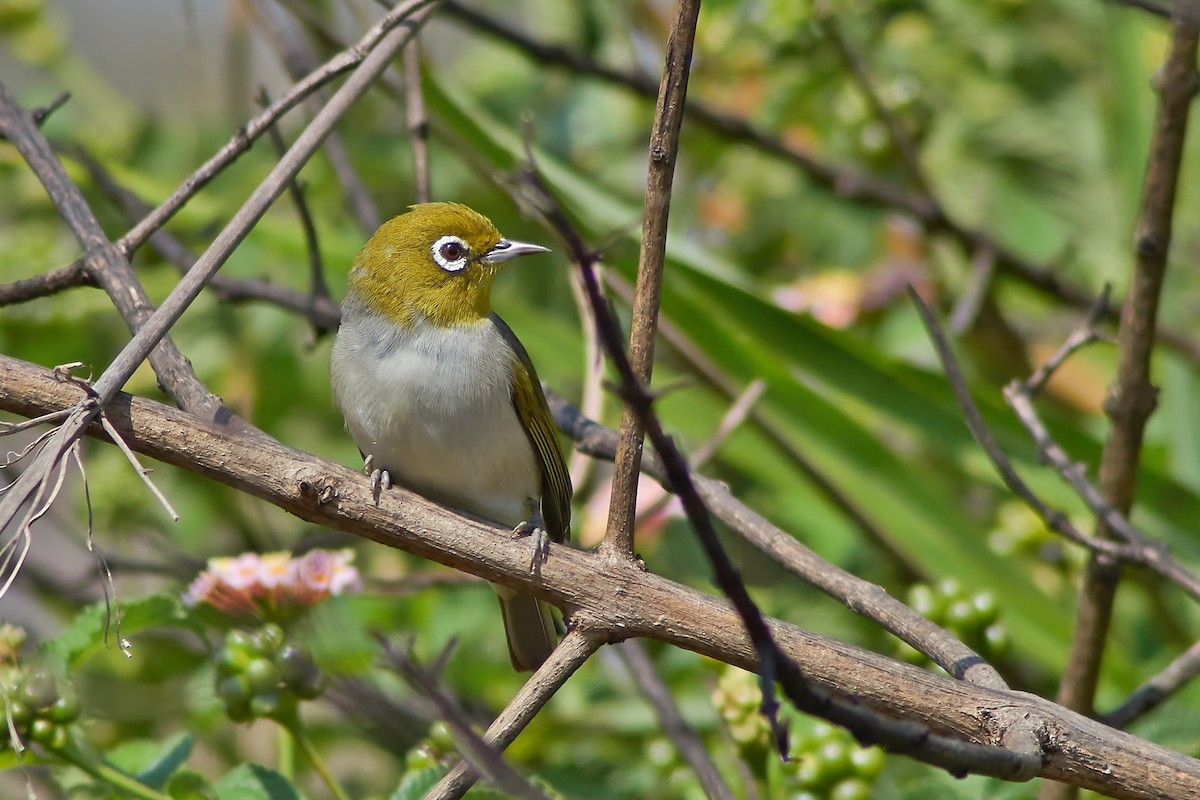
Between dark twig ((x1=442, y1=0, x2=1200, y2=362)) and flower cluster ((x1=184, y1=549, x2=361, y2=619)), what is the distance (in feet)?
6.49

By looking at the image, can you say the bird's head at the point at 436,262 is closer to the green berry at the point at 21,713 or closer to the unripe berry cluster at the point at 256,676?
the unripe berry cluster at the point at 256,676

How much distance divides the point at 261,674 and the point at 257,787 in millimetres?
182

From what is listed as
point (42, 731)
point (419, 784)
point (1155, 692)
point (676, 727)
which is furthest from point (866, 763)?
point (42, 731)

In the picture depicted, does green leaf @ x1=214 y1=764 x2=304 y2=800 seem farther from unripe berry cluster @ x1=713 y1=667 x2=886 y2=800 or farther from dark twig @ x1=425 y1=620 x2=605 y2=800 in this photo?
unripe berry cluster @ x1=713 y1=667 x2=886 y2=800

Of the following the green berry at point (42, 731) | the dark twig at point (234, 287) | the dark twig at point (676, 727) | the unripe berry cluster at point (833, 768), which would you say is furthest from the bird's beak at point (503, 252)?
the green berry at point (42, 731)

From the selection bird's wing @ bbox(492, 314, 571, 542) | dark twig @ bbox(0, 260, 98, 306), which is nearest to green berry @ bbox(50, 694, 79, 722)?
dark twig @ bbox(0, 260, 98, 306)

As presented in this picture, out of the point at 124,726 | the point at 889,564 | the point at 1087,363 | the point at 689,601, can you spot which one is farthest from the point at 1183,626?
the point at 124,726

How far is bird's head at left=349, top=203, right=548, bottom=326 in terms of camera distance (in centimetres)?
317

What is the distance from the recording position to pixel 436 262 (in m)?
3.21

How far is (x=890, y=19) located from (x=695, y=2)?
2.68 metres

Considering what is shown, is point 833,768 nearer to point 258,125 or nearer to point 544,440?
point 544,440

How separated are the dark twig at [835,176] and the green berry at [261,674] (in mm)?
2173

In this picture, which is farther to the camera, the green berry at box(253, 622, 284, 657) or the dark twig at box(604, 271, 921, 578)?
the dark twig at box(604, 271, 921, 578)

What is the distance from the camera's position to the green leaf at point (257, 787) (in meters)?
2.13
